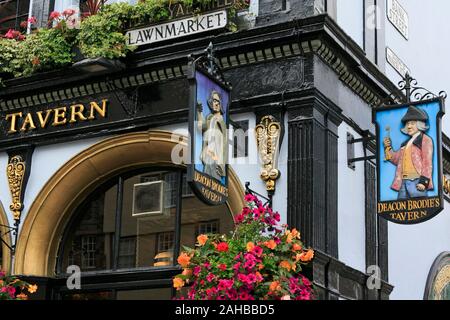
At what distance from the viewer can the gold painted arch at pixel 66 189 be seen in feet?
48.6

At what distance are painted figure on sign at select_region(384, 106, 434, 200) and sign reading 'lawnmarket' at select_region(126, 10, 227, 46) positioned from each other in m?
2.84

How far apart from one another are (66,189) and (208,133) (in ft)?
11.8

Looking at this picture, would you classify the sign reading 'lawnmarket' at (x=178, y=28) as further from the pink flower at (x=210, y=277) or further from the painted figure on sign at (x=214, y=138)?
the pink flower at (x=210, y=277)

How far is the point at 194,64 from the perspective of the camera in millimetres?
12336

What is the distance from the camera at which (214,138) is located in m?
12.5

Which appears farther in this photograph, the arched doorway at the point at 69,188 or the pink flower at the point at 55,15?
the pink flower at the point at 55,15

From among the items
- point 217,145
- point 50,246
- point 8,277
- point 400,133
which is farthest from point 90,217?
point 400,133

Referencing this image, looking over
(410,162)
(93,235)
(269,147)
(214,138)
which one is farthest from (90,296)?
(410,162)

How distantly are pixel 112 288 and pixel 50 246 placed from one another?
130cm

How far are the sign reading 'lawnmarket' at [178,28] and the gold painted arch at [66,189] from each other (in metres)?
1.38

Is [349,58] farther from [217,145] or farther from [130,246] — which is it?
[130,246]

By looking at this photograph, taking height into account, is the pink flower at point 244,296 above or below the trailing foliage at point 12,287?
below

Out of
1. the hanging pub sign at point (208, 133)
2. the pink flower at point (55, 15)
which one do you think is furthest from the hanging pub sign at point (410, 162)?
the pink flower at point (55, 15)

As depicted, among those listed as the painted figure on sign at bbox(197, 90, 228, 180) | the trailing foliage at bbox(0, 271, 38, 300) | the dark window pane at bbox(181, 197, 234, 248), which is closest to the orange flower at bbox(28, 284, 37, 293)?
the trailing foliage at bbox(0, 271, 38, 300)
